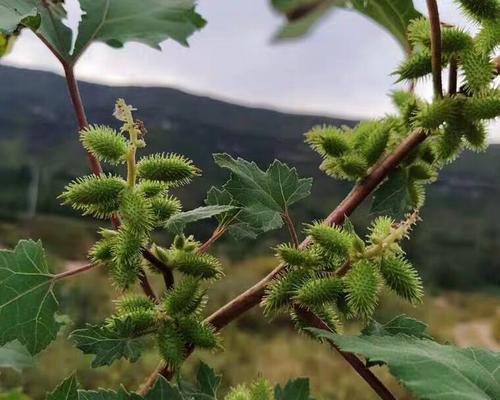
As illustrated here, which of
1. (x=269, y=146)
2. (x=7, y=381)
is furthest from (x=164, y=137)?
(x=7, y=381)

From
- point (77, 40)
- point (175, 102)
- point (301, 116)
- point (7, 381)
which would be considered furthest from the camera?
point (301, 116)

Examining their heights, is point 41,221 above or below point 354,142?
below

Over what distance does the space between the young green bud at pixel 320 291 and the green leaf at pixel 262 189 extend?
0.28ft

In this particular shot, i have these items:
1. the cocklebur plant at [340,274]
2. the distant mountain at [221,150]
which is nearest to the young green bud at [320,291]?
the cocklebur plant at [340,274]

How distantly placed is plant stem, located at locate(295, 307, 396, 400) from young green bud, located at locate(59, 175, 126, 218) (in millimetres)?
136

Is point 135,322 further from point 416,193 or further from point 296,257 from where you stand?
point 416,193

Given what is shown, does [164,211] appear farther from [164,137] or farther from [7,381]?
[164,137]

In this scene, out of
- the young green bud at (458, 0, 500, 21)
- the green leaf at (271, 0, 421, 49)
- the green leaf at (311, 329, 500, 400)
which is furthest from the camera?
the green leaf at (271, 0, 421, 49)

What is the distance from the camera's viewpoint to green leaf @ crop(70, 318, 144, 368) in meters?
0.50

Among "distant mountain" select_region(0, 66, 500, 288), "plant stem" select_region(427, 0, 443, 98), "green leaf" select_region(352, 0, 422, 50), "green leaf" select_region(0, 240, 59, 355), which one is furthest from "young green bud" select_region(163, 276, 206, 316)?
"distant mountain" select_region(0, 66, 500, 288)

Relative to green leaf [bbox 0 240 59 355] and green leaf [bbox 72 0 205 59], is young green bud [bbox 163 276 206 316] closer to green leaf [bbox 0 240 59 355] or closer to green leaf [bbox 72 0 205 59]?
green leaf [bbox 0 240 59 355]

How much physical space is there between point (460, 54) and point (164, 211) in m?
0.22

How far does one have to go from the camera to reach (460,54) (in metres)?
0.51

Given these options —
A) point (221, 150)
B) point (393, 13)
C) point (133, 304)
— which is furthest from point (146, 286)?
point (221, 150)
